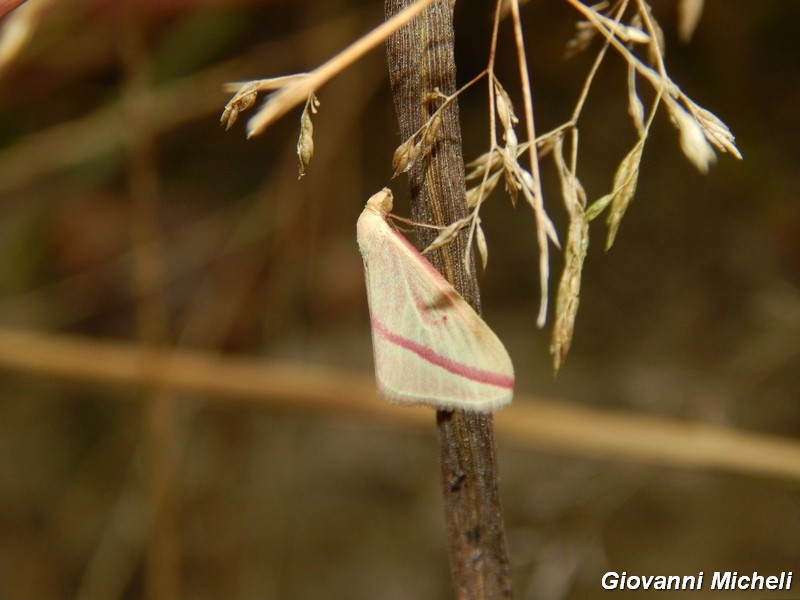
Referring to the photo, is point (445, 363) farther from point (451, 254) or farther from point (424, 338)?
point (451, 254)

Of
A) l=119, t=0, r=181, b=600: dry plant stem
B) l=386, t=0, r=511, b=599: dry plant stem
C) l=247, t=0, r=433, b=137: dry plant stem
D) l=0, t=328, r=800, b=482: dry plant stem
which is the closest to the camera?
l=247, t=0, r=433, b=137: dry plant stem

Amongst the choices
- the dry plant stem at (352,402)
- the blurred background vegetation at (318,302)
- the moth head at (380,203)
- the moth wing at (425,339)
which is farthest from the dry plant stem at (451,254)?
the blurred background vegetation at (318,302)

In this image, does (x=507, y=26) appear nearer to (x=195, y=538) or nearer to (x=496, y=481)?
(x=496, y=481)

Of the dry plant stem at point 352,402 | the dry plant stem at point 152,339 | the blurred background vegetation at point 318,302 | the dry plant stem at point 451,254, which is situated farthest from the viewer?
the blurred background vegetation at point 318,302

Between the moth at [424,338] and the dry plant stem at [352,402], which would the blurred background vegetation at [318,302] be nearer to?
the dry plant stem at [352,402]

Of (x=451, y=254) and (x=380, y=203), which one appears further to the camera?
(x=380, y=203)

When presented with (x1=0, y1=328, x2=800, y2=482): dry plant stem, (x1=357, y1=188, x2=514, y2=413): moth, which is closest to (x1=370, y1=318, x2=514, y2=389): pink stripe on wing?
(x1=357, y1=188, x2=514, y2=413): moth

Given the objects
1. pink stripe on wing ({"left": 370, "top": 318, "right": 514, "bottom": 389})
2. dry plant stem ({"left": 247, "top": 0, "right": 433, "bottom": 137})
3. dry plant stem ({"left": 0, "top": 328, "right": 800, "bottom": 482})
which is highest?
dry plant stem ({"left": 247, "top": 0, "right": 433, "bottom": 137})

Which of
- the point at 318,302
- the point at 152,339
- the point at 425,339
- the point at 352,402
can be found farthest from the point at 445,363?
the point at 318,302

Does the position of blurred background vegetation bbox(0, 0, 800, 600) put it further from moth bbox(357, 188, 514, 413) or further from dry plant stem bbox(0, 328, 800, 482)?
moth bbox(357, 188, 514, 413)
